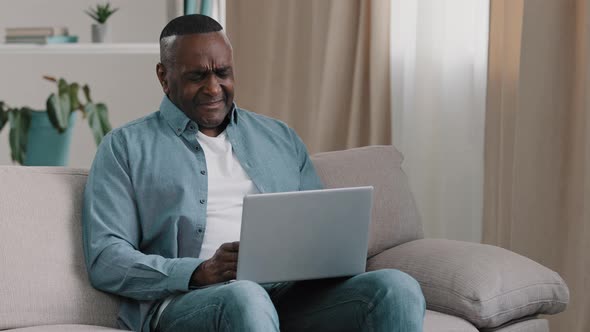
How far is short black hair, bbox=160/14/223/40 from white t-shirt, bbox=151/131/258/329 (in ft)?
0.78

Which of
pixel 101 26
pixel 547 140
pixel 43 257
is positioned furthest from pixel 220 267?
pixel 101 26

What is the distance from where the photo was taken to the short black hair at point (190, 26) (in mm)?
2236

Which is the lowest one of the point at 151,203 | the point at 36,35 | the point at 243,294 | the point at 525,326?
the point at 525,326

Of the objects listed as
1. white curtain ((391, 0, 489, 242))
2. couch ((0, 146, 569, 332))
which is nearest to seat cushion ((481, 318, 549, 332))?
couch ((0, 146, 569, 332))

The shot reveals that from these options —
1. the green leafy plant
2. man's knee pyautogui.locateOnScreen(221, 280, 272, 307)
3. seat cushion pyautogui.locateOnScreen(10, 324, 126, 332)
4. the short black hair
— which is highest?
the green leafy plant

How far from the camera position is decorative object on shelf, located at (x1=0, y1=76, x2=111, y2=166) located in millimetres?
3742

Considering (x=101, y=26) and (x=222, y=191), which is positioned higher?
(x=101, y=26)

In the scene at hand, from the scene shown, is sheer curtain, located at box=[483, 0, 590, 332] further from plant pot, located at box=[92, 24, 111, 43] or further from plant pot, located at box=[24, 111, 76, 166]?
plant pot, located at box=[24, 111, 76, 166]

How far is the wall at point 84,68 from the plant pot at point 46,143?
3 cm

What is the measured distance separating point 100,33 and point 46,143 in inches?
19.2

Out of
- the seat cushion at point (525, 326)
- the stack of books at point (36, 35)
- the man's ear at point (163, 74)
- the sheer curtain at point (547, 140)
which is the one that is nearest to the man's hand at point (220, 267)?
the man's ear at point (163, 74)

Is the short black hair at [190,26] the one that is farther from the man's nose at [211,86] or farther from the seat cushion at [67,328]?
the seat cushion at [67,328]

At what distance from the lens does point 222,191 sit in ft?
7.24

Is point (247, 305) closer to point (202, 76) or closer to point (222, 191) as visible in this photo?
point (222, 191)
